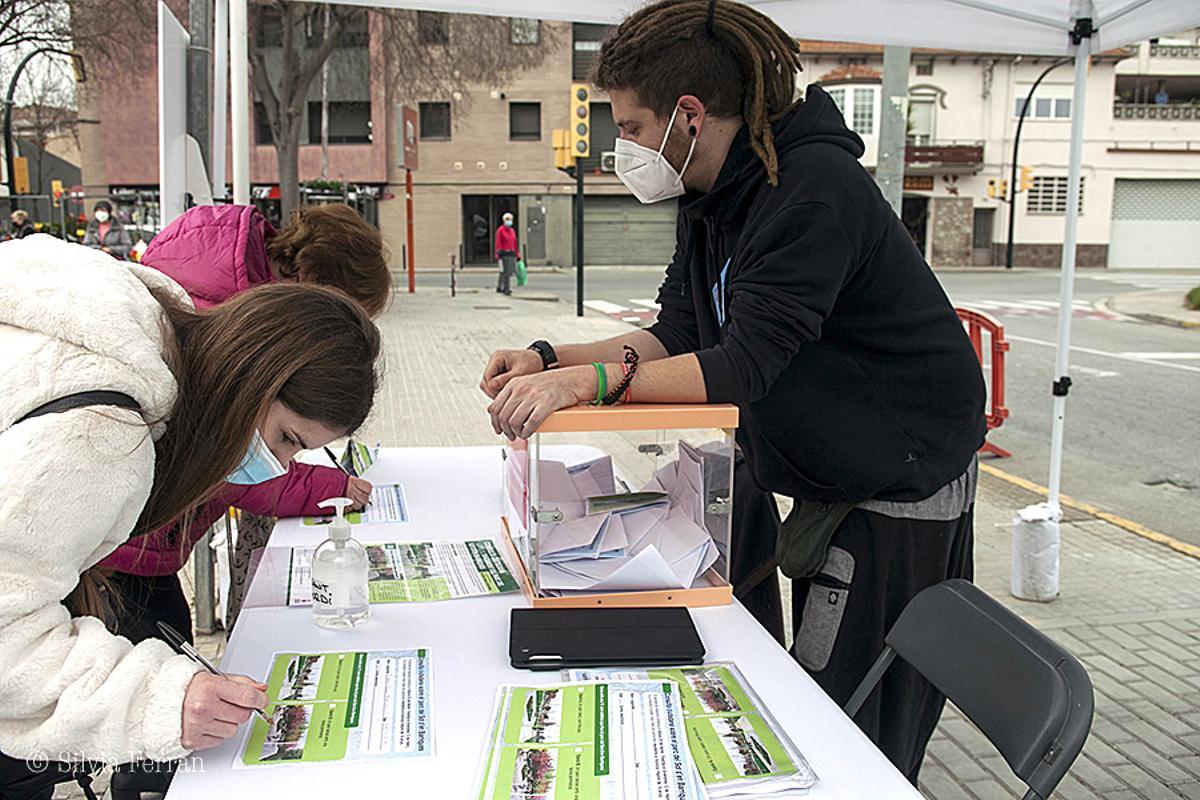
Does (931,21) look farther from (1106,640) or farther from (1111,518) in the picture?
(1111,518)

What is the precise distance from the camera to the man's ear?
1853 millimetres

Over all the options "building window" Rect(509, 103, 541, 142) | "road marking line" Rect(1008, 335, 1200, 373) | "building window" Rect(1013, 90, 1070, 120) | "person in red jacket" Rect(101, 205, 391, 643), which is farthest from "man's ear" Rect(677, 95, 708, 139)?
"building window" Rect(1013, 90, 1070, 120)

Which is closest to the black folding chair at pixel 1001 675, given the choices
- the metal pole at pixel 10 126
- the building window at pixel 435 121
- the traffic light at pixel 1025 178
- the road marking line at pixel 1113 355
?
the road marking line at pixel 1113 355

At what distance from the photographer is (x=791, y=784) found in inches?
49.6

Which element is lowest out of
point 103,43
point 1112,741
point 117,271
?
point 1112,741

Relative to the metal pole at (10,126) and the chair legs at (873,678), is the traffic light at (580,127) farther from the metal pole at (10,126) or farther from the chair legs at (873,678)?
the chair legs at (873,678)

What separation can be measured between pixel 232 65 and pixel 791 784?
3.21 m

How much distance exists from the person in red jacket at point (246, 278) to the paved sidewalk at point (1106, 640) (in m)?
0.27

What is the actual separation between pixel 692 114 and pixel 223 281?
1.09m

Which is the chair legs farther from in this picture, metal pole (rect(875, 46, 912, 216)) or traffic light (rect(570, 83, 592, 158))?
traffic light (rect(570, 83, 592, 158))

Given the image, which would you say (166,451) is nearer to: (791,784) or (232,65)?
(791,784)

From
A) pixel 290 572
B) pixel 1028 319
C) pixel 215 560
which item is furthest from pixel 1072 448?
pixel 1028 319

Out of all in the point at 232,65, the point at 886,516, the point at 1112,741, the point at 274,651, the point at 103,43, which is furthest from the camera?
the point at 103,43

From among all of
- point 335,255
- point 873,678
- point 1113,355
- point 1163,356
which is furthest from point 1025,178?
point 873,678
